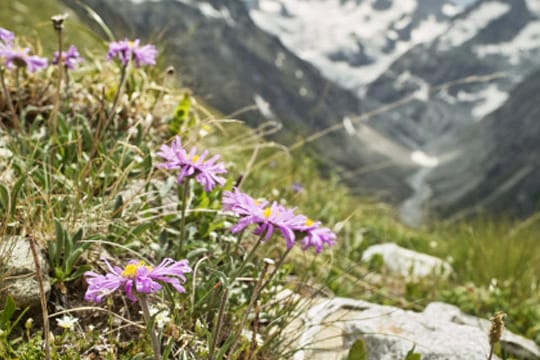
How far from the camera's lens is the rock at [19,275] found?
7.82 ft

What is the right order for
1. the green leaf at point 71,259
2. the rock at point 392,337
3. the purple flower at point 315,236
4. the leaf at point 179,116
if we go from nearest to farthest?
1. the purple flower at point 315,236
2. the green leaf at point 71,259
3. the rock at point 392,337
4. the leaf at point 179,116

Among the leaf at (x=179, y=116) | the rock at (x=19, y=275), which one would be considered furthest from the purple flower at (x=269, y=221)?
the leaf at (x=179, y=116)

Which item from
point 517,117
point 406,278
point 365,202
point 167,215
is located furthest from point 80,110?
point 517,117

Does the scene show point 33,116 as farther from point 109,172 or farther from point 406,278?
point 406,278

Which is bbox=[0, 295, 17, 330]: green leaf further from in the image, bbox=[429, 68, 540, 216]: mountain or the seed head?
bbox=[429, 68, 540, 216]: mountain

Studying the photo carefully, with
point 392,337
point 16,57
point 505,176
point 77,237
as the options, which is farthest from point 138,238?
point 505,176

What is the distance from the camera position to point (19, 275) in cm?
245

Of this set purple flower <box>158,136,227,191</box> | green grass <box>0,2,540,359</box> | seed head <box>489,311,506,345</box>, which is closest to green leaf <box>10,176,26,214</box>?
green grass <box>0,2,540,359</box>

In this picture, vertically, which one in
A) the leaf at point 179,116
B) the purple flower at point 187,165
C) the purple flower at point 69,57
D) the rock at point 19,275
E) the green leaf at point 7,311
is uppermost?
the leaf at point 179,116

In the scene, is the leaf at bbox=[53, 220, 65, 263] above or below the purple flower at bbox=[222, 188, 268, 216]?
below

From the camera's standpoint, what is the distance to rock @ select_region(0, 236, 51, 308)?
7.82 feet

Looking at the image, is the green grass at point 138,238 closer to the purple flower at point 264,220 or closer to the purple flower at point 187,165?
the purple flower at point 264,220

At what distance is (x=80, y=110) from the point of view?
4.44 m

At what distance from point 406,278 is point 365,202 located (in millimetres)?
4904
